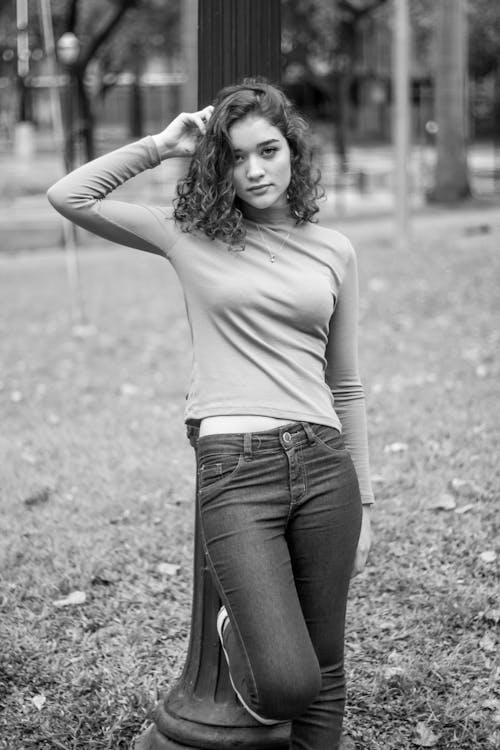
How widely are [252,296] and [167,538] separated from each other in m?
2.30

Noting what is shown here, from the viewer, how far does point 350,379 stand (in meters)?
3.06

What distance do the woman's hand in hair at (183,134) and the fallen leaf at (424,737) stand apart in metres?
1.86

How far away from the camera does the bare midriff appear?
8.93 ft

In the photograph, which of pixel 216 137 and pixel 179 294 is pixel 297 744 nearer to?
pixel 216 137

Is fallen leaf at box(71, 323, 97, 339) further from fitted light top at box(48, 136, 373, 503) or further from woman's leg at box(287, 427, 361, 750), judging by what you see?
woman's leg at box(287, 427, 361, 750)

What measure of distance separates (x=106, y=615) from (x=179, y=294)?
766 centimetres

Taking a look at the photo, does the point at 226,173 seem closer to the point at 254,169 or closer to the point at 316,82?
the point at 254,169

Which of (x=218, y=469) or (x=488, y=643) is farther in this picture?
(x=488, y=643)

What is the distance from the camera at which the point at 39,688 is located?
143 inches

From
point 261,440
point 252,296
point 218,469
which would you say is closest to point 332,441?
point 261,440

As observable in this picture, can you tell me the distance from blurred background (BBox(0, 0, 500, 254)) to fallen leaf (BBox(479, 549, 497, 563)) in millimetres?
6728

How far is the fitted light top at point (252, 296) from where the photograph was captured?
9.07 feet

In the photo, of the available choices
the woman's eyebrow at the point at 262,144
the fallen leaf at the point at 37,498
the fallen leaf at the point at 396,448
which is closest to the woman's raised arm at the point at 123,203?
the woman's eyebrow at the point at 262,144

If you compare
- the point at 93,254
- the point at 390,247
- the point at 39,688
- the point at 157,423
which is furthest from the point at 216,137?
the point at 93,254
